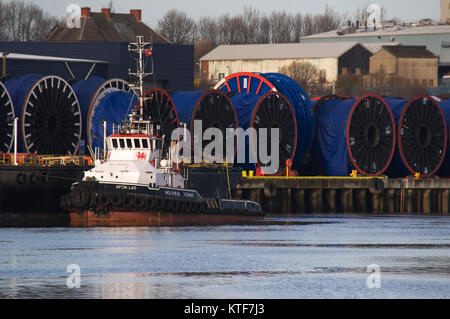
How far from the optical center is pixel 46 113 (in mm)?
90375

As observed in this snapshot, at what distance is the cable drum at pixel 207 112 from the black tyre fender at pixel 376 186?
36.8ft

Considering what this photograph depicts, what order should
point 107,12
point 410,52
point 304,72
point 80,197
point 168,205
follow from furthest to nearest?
point 304,72 < point 410,52 < point 107,12 < point 168,205 < point 80,197

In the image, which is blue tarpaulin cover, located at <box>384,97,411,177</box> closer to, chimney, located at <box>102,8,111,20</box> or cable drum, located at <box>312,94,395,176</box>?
cable drum, located at <box>312,94,395,176</box>

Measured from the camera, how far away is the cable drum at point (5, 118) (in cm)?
8673

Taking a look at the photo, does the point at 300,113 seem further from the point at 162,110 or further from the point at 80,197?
the point at 80,197

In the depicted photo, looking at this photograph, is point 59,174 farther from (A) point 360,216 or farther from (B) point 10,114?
(A) point 360,216

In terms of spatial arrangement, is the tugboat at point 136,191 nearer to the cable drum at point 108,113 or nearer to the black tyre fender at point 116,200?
the black tyre fender at point 116,200

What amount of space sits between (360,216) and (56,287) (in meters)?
44.7

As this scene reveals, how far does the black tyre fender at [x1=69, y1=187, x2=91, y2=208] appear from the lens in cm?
6919

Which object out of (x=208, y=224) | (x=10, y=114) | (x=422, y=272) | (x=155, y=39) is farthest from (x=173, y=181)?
(x=155, y=39)

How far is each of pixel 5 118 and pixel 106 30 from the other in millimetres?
80115

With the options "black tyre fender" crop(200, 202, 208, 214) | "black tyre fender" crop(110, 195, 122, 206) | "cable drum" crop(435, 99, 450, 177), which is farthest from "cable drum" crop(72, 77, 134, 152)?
"cable drum" crop(435, 99, 450, 177)

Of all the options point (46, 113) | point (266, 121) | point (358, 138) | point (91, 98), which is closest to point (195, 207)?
point (46, 113)

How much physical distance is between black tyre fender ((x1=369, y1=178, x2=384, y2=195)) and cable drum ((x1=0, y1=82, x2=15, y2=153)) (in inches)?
1118
